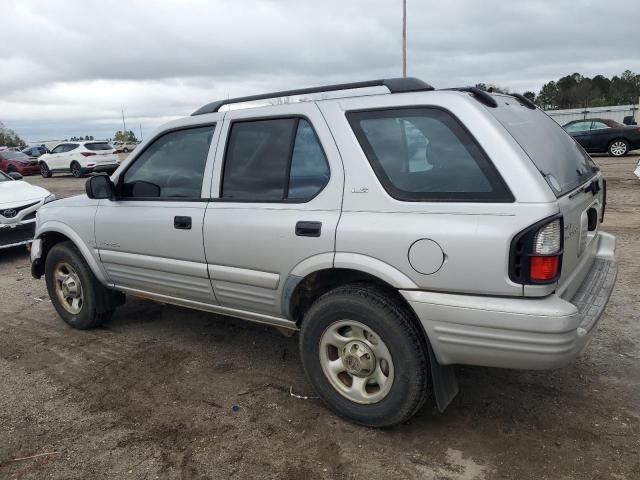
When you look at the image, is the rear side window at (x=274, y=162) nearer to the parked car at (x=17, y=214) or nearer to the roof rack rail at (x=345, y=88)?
the roof rack rail at (x=345, y=88)

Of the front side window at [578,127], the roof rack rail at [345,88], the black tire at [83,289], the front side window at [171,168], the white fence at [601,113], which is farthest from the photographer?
the white fence at [601,113]

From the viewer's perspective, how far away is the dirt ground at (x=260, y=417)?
9.02ft

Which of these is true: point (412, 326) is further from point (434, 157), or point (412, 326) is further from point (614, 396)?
point (614, 396)

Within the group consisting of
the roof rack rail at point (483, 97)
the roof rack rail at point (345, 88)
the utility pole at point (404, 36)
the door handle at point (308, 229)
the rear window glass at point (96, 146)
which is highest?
the utility pole at point (404, 36)

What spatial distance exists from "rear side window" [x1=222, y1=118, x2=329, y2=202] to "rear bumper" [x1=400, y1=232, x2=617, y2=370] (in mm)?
907

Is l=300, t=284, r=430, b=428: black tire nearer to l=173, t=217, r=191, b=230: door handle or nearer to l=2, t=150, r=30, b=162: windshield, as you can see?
l=173, t=217, r=191, b=230: door handle

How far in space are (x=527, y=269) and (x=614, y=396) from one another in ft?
4.78

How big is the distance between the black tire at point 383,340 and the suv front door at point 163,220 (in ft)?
3.11

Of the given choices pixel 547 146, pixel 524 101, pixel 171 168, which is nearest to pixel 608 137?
pixel 524 101

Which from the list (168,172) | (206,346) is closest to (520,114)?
(168,172)

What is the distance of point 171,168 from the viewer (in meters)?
3.89

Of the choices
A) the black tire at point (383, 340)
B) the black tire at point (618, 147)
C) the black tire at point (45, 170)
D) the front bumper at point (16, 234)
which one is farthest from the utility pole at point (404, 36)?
the black tire at point (383, 340)

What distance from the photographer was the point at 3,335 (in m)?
4.81

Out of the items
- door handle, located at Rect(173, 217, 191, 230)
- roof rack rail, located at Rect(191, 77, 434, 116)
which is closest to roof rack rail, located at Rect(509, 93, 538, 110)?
roof rack rail, located at Rect(191, 77, 434, 116)
